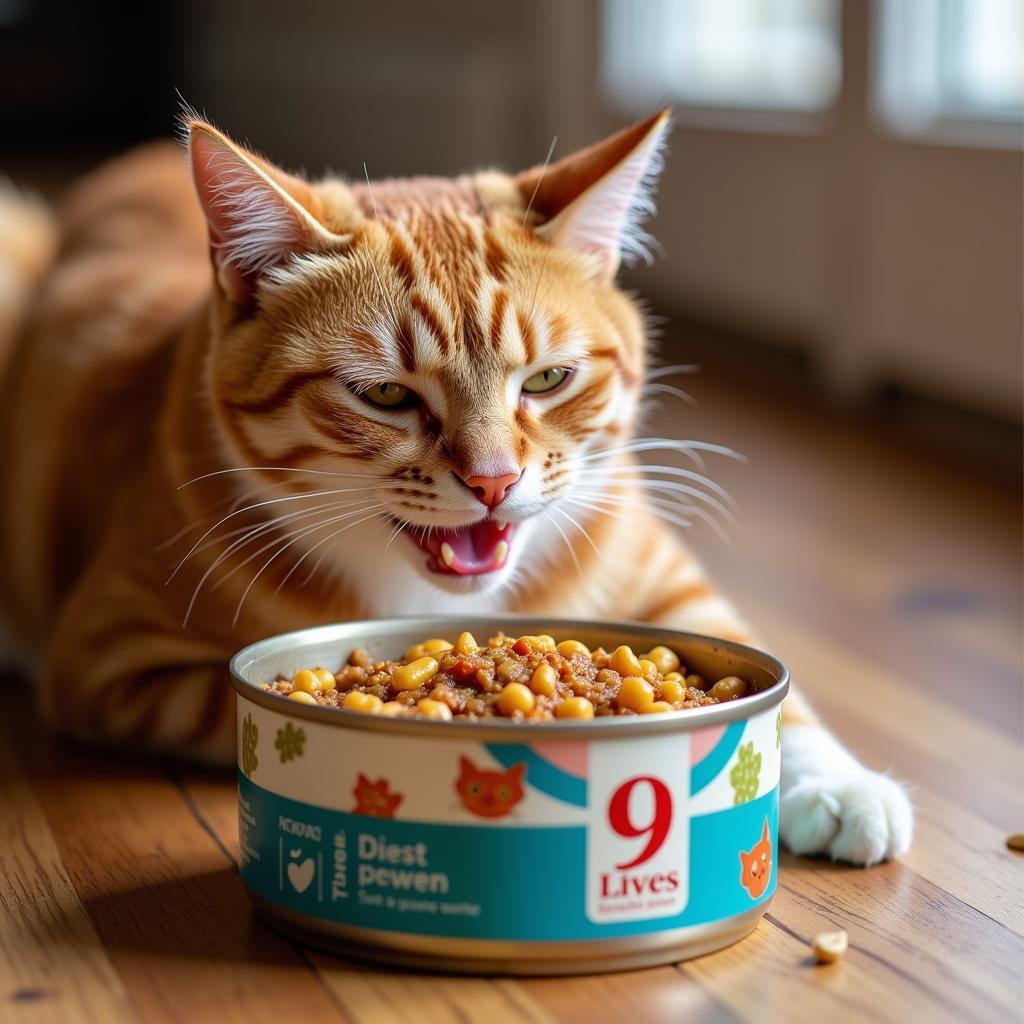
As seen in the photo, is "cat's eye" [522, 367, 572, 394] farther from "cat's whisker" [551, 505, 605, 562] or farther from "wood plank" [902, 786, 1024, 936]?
"wood plank" [902, 786, 1024, 936]

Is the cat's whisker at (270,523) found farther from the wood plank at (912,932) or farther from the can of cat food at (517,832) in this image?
the wood plank at (912,932)

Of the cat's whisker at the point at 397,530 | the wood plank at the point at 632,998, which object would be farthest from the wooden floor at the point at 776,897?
the cat's whisker at the point at 397,530

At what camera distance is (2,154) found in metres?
7.94

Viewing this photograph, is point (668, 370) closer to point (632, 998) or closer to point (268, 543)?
point (268, 543)

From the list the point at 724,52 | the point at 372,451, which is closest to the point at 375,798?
the point at 372,451

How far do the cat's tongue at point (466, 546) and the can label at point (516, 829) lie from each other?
1.28ft

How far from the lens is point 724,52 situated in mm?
4488

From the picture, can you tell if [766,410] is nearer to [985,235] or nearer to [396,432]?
[985,235]

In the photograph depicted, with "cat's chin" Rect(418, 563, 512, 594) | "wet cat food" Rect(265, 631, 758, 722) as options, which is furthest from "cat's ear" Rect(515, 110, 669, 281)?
"wet cat food" Rect(265, 631, 758, 722)

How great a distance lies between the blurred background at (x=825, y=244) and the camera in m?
2.53

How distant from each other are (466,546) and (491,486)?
5.8 inches

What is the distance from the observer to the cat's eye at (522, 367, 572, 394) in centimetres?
152

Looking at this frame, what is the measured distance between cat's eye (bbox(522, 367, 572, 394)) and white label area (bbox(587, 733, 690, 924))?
482 millimetres

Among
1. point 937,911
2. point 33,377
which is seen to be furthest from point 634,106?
point 937,911
